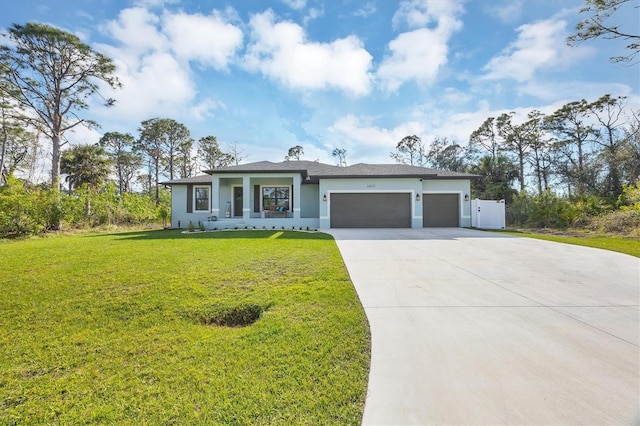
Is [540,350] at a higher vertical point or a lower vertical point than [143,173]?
lower

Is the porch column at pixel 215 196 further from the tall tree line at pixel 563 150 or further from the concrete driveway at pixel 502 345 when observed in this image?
the tall tree line at pixel 563 150

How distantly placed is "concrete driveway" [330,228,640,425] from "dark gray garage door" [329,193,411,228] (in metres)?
9.99

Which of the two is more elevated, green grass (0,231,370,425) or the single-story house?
the single-story house

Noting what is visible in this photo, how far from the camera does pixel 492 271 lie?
18.6 ft

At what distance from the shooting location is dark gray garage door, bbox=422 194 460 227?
16219 mm

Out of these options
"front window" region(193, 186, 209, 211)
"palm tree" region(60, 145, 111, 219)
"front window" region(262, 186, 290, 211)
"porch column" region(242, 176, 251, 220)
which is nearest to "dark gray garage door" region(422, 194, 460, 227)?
"front window" region(262, 186, 290, 211)

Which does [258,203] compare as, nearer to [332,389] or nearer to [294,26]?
[294,26]

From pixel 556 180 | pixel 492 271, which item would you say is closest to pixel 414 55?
pixel 492 271

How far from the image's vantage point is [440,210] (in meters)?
16.3

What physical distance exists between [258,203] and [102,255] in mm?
11164

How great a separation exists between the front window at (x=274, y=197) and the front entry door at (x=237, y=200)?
5.15ft

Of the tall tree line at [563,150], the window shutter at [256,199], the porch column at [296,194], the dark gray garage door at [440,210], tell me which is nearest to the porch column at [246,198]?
the window shutter at [256,199]

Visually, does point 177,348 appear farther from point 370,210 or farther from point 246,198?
point 370,210

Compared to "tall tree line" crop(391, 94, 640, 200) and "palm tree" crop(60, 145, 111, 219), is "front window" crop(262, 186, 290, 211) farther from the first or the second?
"tall tree line" crop(391, 94, 640, 200)
